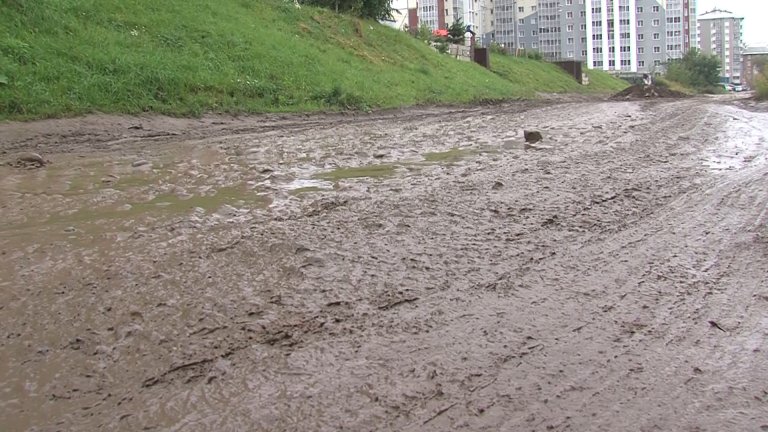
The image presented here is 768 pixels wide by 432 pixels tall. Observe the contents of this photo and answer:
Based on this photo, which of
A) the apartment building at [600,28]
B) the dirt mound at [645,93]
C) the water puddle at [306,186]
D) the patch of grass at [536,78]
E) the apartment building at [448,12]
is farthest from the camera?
the apartment building at [600,28]

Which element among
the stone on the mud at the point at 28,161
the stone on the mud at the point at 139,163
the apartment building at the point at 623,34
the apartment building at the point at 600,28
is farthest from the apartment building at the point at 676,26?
the stone on the mud at the point at 28,161

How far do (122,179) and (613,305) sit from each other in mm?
5501

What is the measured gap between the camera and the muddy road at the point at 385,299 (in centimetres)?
251

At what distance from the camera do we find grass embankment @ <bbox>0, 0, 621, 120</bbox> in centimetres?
1162

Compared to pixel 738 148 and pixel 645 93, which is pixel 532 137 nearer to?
pixel 738 148

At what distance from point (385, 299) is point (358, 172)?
4.08 meters

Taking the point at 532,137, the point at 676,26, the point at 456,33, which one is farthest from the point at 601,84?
the point at 676,26

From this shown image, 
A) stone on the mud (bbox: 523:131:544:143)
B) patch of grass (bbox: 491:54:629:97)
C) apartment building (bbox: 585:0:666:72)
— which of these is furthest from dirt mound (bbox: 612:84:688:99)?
apartment building (bbox: 585:0:666:72)

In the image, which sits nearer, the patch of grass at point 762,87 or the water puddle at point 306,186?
the water puddle at point 306,186

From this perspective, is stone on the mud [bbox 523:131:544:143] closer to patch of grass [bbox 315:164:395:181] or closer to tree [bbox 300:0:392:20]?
patch of grass [bbox 315:164:395:181]

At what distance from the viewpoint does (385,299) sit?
3547mm

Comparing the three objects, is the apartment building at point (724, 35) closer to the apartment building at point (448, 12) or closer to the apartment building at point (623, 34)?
the apartment building at point (623, 34)

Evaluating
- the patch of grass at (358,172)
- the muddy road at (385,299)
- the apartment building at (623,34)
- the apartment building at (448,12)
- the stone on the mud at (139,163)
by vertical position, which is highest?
the apartment building at (448,12)

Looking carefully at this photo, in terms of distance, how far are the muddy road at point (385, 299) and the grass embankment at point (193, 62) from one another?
4970 millimetres
